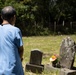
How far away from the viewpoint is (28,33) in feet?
98.9

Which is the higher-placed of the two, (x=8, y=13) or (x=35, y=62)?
(x=8, y=13)

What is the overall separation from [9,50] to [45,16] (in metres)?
30.8

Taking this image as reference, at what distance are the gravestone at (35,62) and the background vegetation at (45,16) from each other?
19064 millimetres

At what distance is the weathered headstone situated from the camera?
→ 30.6 feet

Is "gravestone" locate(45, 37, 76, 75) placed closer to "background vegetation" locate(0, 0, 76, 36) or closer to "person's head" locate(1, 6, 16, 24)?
"person's head" locate(1, 6, 16, 24)

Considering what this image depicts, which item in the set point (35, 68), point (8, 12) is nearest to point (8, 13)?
point (8, 12)

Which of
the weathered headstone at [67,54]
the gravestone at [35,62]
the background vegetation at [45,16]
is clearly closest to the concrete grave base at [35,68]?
the gravestone at [35,62]

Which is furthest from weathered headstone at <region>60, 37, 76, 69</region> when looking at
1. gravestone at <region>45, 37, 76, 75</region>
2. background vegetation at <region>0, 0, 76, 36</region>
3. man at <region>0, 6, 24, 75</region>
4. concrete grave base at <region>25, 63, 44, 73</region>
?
background vegetation at <region>0, 0, 76, 36</region>

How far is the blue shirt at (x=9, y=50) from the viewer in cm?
423

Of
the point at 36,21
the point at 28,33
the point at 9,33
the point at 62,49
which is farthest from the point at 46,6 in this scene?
the point at 9,33

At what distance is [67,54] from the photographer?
9.49m

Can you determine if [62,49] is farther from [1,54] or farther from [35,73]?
[1,54]

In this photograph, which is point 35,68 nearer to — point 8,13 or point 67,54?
point 67,54

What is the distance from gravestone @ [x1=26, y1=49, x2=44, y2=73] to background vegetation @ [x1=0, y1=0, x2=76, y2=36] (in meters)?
19.1
